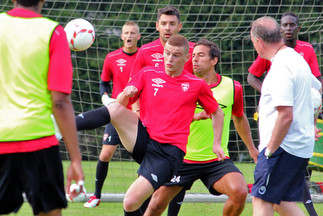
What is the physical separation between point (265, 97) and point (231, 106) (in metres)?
1.13

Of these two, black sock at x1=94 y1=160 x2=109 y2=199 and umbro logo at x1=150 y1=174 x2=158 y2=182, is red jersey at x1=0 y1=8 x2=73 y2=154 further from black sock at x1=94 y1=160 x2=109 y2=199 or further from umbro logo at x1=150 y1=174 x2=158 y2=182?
black sock at x1=94 y1=160 x2=109 y2=199

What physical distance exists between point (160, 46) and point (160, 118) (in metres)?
1.13

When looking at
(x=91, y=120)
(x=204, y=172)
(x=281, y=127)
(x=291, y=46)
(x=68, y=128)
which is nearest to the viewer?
(x=68, y=128)

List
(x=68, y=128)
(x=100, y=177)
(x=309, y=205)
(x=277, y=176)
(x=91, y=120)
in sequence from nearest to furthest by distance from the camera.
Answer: (x=68, y=128)
(x=277, y=176)
(x=91, y=120)
(x=309, y=205)
(x=100, y=177)

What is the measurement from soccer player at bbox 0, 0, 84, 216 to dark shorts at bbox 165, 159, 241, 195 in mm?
2121

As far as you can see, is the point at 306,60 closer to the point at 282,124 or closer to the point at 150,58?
the point at 150,58

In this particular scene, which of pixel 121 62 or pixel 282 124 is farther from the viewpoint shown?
pixel 121 62

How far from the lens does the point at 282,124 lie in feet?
11.8

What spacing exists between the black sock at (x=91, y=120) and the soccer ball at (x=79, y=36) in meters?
1.83

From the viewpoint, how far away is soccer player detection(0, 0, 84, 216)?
8.84ft

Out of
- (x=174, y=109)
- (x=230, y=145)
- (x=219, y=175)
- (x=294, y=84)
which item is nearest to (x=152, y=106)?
(x=174, y=109)

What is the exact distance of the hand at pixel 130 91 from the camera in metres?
4.18

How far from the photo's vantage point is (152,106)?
4328 mm

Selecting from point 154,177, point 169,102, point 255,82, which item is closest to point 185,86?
point 169,102
